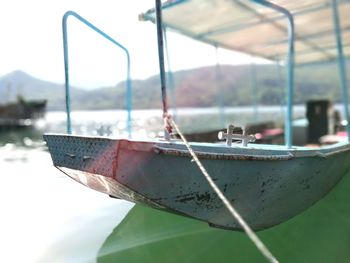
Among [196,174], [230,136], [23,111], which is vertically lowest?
[196,174]

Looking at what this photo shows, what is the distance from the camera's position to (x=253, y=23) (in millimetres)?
6523

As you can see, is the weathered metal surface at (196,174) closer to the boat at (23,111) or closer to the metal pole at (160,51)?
the metal pole at (160,51)

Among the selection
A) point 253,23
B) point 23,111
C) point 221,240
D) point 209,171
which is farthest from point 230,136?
point 23,111

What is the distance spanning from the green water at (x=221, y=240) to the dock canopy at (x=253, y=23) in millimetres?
3113

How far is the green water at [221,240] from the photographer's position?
3.88 metres

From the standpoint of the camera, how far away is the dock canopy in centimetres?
543

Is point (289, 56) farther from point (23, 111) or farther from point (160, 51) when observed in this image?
point (23, 111)

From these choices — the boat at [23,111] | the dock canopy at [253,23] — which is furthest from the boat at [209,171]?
the boat at [23,111]

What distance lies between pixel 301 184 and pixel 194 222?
1593 mm

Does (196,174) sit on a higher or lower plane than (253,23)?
lower

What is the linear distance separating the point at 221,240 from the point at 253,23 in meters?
4.20

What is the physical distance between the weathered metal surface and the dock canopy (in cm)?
269

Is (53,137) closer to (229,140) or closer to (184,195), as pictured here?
(184,195)

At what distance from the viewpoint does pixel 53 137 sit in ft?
10.9
